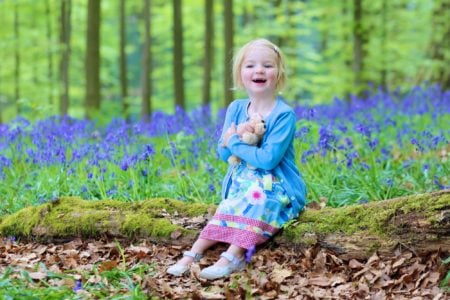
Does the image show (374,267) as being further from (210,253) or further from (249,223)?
(210,253)

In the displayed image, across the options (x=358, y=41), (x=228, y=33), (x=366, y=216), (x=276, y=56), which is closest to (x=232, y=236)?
(x=366, y=216)

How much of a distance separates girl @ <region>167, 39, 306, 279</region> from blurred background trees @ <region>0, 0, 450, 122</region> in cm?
394

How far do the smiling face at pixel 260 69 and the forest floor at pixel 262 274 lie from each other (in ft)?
3.52

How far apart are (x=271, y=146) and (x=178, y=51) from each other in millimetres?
7971

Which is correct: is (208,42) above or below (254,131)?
above

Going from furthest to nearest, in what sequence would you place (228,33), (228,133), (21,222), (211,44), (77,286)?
(211,44)
(228,33)
(21,222)
(228,133)
(77,286)

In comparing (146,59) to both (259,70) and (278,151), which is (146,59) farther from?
(278,151)

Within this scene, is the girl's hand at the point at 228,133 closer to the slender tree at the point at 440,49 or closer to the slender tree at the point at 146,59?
the slender tree at the point at 146,59

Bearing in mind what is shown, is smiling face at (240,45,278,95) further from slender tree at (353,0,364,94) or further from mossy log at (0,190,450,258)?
slender tree at (353,0,364,94)

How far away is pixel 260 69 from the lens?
13.0 feet

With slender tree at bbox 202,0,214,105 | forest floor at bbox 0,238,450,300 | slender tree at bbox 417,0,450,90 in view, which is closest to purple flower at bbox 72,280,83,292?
forest floor at bbox 0,238,450,300

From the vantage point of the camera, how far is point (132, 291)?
321 cm

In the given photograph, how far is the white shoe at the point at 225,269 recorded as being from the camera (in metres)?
3.62

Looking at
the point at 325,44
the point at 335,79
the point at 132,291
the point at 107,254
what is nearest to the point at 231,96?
the point at 335,79
